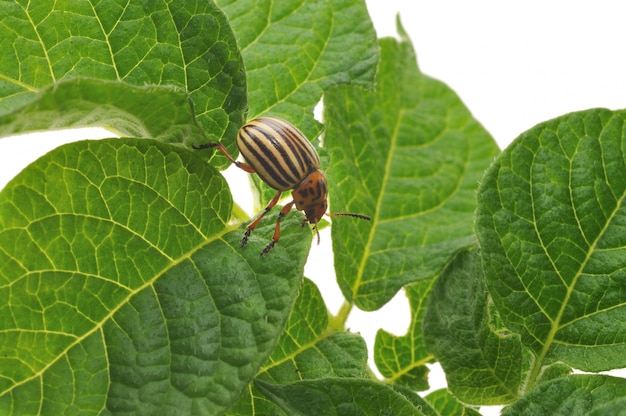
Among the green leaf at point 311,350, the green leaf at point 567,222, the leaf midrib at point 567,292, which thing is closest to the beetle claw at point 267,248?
the green leaf at point 311,350

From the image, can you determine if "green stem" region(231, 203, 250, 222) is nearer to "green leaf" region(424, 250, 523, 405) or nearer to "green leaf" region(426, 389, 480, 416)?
"green leaf" region(424, 250, 523, 405)

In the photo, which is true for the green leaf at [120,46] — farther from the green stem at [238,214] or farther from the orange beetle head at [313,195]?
the orange beetle head at [313,195]

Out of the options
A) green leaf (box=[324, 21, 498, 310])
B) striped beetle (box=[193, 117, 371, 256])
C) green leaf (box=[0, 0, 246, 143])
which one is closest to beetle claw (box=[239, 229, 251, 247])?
striped beetle (box=[193, 117, 371, 256])

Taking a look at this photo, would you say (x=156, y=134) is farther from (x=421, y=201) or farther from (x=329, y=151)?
(x=421, y=201)

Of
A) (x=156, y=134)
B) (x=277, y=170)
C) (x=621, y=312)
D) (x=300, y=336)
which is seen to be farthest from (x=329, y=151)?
(x=621, y=312)

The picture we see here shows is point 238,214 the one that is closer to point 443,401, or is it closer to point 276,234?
point 276,234

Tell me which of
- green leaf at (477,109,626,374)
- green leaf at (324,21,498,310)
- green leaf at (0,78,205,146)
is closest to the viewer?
green leaf at (0,78,205,146)
